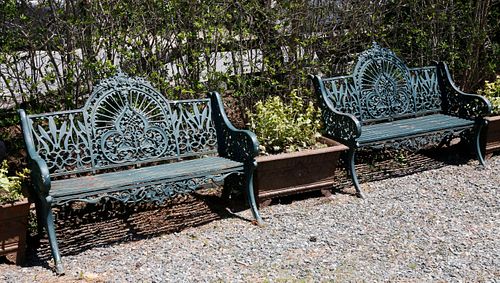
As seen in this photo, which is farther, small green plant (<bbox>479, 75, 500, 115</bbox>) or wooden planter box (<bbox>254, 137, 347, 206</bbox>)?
small green plant (<bbox>479, 75, 500, 115</bbox>)

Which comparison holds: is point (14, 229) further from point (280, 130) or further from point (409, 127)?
point (409, 127)

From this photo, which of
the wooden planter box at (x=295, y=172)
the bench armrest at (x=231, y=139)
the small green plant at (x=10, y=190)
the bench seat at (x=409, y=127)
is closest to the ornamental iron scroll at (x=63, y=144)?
the small green plant at (x=10, y=190)

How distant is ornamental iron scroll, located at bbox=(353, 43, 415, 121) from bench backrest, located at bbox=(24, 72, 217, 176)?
170 centimetres

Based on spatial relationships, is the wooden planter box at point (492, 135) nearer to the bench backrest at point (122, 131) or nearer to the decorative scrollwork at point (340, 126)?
the decorative scrollwork at point (340, 126)

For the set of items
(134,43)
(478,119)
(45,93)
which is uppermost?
(134,43)

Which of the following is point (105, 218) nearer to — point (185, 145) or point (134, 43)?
point (185, 145)

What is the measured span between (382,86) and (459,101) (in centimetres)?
88

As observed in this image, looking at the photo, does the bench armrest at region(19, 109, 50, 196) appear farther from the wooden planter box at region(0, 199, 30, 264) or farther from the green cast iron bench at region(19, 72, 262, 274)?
the wooden planter box at region(0, 199, 30, 264)

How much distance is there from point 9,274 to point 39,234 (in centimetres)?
62

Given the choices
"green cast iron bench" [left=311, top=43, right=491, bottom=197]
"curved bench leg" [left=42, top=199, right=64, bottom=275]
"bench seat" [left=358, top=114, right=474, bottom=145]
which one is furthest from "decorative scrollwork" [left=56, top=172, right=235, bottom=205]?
"bench seat" [left=358, top=114, right=474, bottom=145]

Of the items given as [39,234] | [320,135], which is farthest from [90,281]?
[320,135]

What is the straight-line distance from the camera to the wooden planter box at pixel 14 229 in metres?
4.25

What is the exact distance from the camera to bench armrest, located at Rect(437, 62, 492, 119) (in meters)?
6.28

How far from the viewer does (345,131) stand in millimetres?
5680
